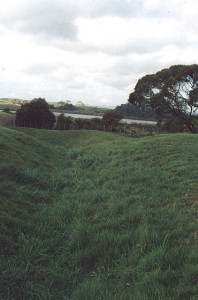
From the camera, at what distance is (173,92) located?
31.4 meters

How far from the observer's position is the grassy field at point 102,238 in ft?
8.61

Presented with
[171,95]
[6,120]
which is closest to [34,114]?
[6,120]

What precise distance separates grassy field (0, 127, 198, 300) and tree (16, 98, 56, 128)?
38.8 metres

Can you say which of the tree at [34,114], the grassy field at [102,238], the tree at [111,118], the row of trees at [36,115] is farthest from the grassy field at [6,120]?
the grassy field at [102,238]

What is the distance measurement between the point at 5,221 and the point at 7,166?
135 inches

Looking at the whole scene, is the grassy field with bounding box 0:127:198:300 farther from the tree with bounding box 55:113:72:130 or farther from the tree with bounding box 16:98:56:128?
the tree with bounding box 55:113:72:130

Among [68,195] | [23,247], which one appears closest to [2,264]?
[23,247]

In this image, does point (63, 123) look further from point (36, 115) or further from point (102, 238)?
point (102, 238)

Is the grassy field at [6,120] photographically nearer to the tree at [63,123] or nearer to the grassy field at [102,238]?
the tree at [63,123]

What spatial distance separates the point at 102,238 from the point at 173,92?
104ft

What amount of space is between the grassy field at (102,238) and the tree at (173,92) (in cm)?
2643

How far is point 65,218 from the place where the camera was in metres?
4.78

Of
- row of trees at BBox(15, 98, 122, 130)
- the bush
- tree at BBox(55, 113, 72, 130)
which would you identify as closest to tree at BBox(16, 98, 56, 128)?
row of trees at BBox(15, 98, 122, 130)

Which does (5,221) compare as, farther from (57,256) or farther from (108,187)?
(108,187)
